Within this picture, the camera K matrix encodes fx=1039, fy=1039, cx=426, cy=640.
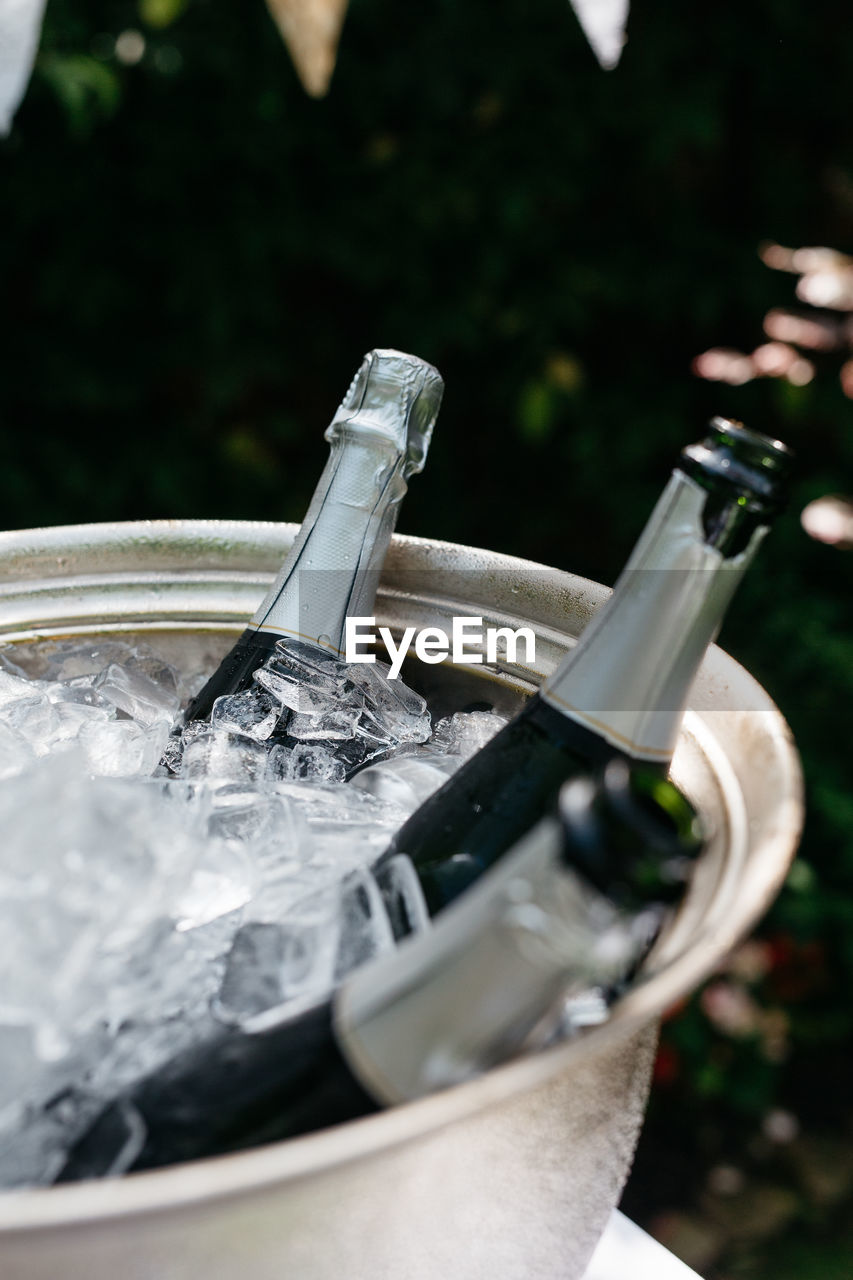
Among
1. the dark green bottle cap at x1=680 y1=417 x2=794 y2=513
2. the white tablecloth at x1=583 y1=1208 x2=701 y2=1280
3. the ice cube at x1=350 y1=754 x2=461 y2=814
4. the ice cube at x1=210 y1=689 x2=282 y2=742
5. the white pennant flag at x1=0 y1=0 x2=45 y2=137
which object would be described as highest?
the white pennant flag at x1=0 y1=0 x2=45 y2=137

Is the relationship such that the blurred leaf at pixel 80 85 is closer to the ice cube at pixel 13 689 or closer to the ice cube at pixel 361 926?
the ice cube at pixel 13 689

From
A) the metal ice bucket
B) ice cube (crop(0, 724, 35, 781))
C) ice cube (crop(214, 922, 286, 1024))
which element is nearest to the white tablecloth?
the metal ice bucket

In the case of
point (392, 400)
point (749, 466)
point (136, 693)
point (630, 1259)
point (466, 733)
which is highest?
point (749, 466)

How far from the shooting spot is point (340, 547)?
95 cm

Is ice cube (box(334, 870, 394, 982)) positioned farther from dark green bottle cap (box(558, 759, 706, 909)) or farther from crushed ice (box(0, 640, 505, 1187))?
dark green bottle cap (box(558, 759, 706, 909))

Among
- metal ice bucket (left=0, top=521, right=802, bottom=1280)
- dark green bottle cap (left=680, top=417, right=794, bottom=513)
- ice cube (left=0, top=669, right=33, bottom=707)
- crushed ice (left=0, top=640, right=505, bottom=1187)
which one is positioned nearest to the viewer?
metal ice bucket (left=0, top=521, right=802, bottom=1280)

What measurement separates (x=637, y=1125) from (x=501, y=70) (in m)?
2.26

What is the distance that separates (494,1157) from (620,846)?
0.17 metres

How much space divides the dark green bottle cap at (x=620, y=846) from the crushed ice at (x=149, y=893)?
19cm

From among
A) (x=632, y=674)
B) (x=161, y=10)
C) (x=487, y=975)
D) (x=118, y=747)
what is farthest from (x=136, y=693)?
(x=161, y=10)

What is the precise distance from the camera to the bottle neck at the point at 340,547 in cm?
95

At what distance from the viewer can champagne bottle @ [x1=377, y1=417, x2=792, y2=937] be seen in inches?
25.6

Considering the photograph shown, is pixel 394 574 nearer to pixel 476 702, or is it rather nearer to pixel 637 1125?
pixel 476 702

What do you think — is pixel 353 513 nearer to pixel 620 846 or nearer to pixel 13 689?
pixel 13 689
